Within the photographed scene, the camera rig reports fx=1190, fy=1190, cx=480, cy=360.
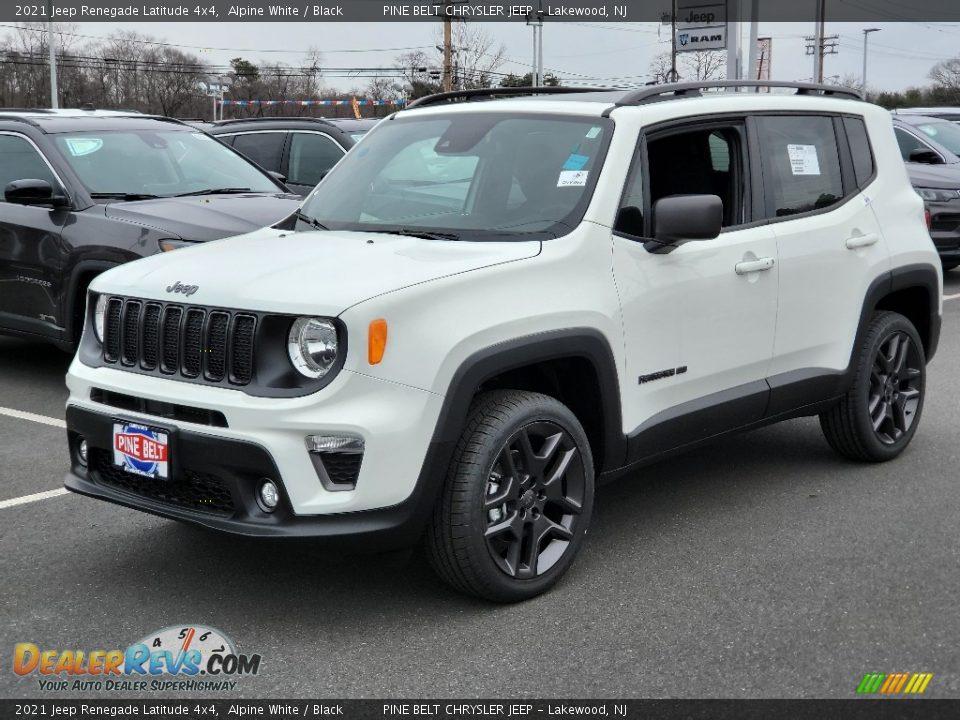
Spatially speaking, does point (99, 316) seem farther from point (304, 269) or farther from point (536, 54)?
point (536, 54)

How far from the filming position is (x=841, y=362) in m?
5.69

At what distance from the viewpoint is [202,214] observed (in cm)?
789

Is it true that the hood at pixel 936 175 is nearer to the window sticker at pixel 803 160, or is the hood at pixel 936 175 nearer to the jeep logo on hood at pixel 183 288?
the window sticker at pixel 803 160

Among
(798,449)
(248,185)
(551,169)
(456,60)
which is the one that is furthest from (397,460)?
(456,60)

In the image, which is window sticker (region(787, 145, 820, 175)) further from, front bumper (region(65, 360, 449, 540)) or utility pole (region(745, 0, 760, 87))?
utility pole (region(745, 0, 760, 87))

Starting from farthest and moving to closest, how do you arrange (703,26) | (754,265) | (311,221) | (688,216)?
(703,26) < (311,221) < (754,265) < (688,216)

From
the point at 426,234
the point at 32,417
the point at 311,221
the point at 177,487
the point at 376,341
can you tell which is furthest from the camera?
the point at 32,417

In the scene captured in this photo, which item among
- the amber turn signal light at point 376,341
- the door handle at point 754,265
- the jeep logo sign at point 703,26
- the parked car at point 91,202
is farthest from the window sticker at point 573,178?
the jeep logo sign at point 703,26

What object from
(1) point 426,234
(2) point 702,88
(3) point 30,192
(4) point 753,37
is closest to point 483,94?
(2) point 702,88

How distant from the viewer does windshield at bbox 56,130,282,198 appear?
8305mm

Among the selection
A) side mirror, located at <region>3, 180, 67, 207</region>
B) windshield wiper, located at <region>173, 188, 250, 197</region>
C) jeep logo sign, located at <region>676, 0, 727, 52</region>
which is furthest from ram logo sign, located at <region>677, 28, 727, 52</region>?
side mirror, located at <region>3, 180, 67, 207</region>

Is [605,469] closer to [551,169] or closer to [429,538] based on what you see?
[429,538]

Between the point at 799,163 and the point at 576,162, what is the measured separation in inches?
55.0

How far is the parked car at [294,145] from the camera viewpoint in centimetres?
1184
